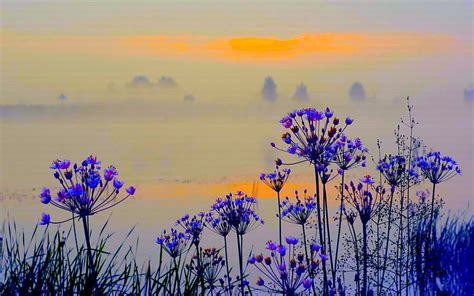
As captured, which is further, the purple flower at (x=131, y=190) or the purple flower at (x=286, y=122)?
the purple flower at (x=286, y=122)

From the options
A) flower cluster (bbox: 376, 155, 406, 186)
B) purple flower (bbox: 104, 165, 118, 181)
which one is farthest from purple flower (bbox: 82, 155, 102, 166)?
flower cluster (bbox: 376, 155, 406, 186)

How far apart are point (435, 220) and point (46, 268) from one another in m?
5.70

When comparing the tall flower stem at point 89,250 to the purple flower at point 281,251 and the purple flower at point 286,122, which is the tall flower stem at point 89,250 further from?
the purple flower at point 286,122

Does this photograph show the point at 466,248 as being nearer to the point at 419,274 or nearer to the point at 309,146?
the point at 419,274

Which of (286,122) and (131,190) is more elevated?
(286,122)

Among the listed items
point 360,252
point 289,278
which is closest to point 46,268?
point 289,278

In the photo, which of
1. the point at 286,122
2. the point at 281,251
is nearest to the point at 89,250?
the point at 281,251

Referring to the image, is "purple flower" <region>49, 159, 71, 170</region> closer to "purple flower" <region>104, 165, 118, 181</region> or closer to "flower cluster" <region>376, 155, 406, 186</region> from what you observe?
"purple flower" <region>104, 165, 118, 181</region>

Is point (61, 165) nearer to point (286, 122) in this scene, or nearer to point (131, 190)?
point (131, 190)

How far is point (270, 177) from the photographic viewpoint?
360 inches

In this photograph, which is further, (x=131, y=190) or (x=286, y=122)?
(x=286, y=122)

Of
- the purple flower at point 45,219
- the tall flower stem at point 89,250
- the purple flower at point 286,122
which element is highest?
the purple flower at point 286,122

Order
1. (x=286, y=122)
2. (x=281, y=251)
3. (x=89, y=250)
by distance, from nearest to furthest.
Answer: (x=89, y=250) < (x=281, y=251) < (x=286, y=122)

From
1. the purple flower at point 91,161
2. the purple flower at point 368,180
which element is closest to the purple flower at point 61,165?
the purple flower at point 91,161
